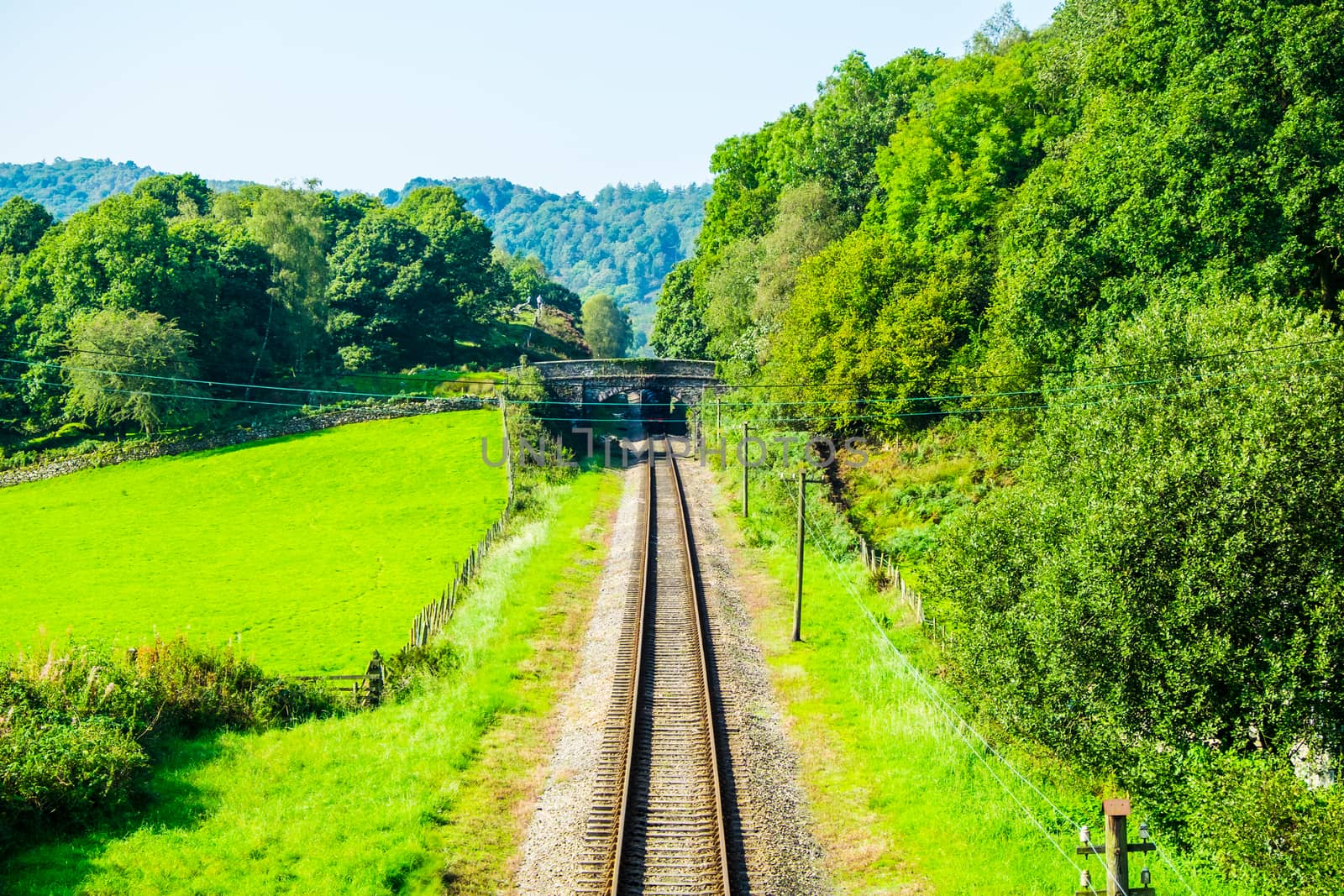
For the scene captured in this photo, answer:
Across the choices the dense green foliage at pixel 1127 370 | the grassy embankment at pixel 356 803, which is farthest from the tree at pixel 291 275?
the grassy embankment at pixel 356 803

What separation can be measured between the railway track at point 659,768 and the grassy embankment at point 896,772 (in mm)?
2311

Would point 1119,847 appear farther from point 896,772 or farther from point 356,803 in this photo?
point 356,803

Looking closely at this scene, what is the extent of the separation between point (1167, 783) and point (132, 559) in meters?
42.7

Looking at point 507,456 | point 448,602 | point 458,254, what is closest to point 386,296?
point 458,254

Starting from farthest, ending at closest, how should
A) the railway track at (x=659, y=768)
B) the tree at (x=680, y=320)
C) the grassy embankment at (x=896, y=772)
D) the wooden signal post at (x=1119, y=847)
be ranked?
1. the tree at (x=680, y=320)
2. the grassy embankment at (x=896, y=772)
3. the railway track at (x=659, y=768)
4. the wooden signal post at (x=1119, y=847)

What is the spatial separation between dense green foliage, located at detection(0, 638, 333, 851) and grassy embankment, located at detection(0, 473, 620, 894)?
0.71m

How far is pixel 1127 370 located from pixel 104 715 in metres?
25.6

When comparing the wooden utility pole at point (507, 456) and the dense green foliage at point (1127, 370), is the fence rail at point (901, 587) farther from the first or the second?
the wooden utility pole at point (507, 456)

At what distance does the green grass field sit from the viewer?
3416 cm

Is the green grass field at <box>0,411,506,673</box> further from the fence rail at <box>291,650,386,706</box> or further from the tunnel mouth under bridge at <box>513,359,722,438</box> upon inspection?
the tunnel mouth under bridge at <box>513,359,722,438</box>

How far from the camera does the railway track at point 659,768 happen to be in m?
17.4

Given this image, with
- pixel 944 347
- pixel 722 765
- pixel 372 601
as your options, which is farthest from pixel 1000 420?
pixel 372 601

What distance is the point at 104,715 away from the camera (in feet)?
71.6

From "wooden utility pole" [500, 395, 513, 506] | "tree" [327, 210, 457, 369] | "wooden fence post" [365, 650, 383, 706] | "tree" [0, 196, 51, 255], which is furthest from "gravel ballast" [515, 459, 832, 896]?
"tree" [0, 196, 51, 255]
